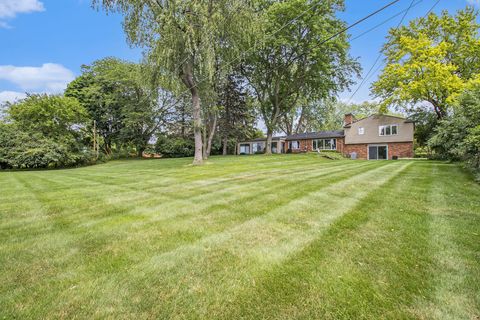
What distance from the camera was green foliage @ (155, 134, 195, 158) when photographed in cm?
2792

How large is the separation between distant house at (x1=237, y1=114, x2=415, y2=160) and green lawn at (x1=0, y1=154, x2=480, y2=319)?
20.9 meters

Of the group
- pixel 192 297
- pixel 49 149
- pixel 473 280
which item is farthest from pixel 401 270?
pixel 49 149

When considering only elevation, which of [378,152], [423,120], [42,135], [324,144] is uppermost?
[423,120]

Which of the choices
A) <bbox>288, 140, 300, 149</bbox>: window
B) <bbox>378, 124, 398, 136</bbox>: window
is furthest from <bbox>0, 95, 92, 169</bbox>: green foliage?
<bbox>378, 124, 398, 136</bbox>: window

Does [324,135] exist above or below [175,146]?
above

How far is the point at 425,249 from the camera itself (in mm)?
2605

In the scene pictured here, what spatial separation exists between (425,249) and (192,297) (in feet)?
8.70

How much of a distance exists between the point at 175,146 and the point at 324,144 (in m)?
18.2

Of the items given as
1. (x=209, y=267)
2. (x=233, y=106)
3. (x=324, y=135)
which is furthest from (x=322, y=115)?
(x=209, y=267)

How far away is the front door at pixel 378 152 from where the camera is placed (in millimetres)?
23156

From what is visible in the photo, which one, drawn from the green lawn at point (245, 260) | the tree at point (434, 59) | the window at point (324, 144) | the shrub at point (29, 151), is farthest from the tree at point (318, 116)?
the green lawn at point (245, 260)

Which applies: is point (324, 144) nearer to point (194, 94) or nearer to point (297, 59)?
point (297, 59)

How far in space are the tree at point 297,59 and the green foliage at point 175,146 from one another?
33.5 ft

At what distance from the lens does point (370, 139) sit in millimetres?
23656
